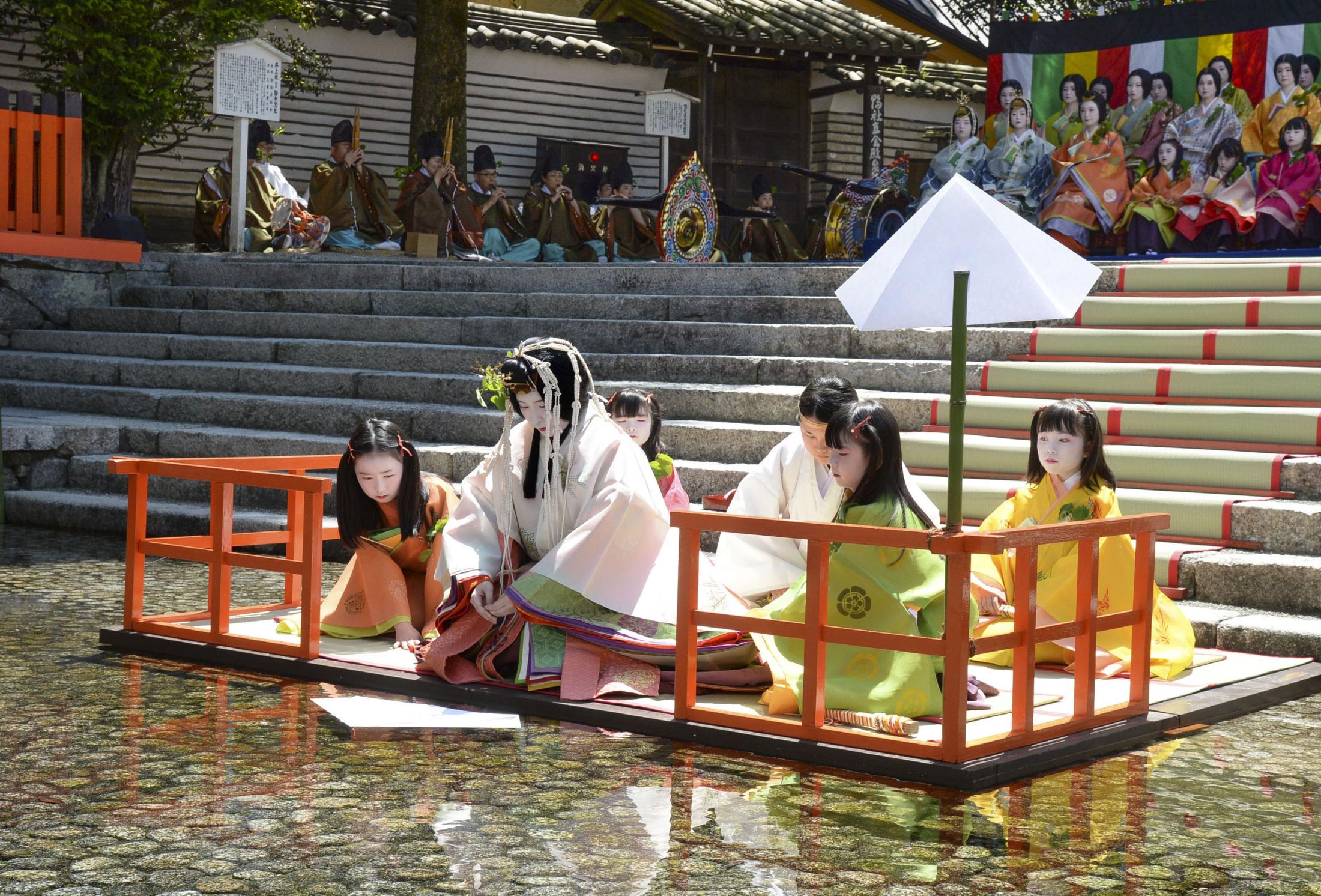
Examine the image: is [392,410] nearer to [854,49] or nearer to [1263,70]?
[1263,70]

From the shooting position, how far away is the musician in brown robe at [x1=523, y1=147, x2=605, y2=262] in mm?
16250

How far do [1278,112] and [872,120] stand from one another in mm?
6373

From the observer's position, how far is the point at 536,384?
482cm

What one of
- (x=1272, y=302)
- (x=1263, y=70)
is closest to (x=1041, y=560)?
(x=1272, y=302)

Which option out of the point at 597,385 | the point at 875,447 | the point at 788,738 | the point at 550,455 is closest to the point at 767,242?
the point at 597,385

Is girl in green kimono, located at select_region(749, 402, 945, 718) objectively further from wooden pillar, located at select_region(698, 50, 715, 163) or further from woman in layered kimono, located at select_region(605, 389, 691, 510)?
wooden pillar, located at select_region(698, 50, 715, 163)

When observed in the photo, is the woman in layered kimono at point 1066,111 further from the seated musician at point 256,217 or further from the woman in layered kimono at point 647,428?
the woman in layered kimono at point 647,428

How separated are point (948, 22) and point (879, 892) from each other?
20333 millimetres

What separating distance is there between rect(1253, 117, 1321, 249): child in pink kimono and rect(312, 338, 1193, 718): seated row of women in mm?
7822

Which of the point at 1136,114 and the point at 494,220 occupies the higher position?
the point at 1136,114

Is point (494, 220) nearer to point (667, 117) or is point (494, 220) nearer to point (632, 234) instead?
point (632, 234)

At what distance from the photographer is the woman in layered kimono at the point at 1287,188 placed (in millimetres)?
11898

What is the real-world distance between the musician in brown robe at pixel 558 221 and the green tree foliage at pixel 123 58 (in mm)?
2972

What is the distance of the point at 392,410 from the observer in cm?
917
